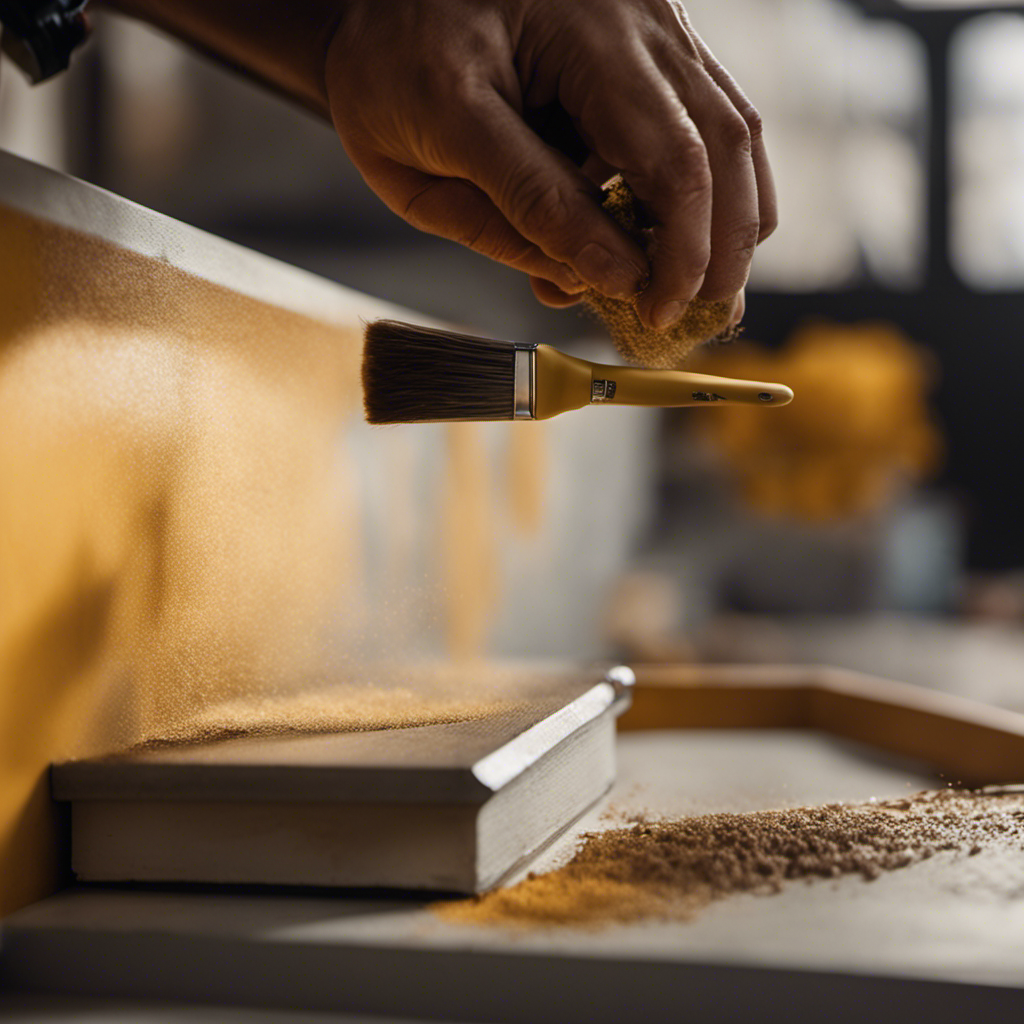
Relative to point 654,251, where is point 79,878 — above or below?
below

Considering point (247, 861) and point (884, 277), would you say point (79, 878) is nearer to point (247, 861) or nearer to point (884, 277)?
point (247, 861)

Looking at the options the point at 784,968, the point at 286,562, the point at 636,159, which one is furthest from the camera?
the point at 286,562

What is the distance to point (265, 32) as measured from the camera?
0.52m

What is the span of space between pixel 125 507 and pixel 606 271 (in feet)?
0.75

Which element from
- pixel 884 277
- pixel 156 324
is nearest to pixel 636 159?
pixel 156 324

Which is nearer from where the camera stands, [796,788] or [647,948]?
[647,948]

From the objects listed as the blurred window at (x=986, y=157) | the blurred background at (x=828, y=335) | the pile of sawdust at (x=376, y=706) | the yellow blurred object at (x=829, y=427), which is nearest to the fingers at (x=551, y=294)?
the pile of sawdust at (x=376, y=706)

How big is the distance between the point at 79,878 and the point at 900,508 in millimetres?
3162

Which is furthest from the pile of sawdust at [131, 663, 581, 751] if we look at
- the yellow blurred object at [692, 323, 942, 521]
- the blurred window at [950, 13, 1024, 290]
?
the blurred window at [950, 13, 1024, 290]

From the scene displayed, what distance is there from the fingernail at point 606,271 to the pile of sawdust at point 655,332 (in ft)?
0.21

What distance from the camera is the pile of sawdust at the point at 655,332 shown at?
0.50 m

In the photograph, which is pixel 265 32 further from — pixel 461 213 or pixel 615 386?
pixel 615 386

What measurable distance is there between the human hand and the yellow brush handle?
3 cm

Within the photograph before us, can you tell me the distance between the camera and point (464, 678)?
561 mm
